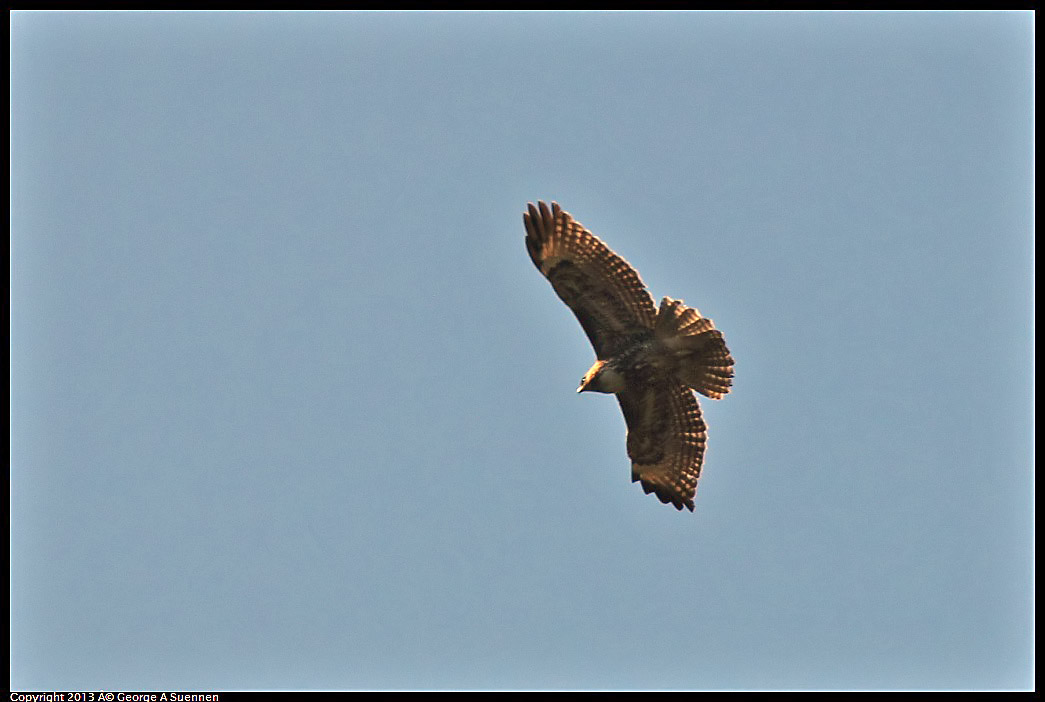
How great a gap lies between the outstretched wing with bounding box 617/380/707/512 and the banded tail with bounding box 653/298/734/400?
0.43 m

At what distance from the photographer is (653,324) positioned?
14547 mm

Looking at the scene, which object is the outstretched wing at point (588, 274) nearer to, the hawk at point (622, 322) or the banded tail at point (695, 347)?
Result: the hawk at point (622, 322)

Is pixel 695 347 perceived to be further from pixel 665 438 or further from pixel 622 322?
pixel 665 438

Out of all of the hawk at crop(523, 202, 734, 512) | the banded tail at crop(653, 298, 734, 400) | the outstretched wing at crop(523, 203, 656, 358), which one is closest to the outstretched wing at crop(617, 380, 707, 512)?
the hawk at crop(523, 202, 734, 512)

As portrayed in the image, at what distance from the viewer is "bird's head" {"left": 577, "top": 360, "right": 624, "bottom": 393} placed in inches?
583

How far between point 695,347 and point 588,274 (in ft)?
4.66

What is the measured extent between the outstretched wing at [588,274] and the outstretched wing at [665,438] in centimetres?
93

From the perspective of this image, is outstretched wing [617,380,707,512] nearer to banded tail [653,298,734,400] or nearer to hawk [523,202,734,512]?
hawk [523,202,734,512]

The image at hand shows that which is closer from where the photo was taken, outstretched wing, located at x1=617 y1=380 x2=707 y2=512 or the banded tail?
the banded tail

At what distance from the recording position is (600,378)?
14.9m
